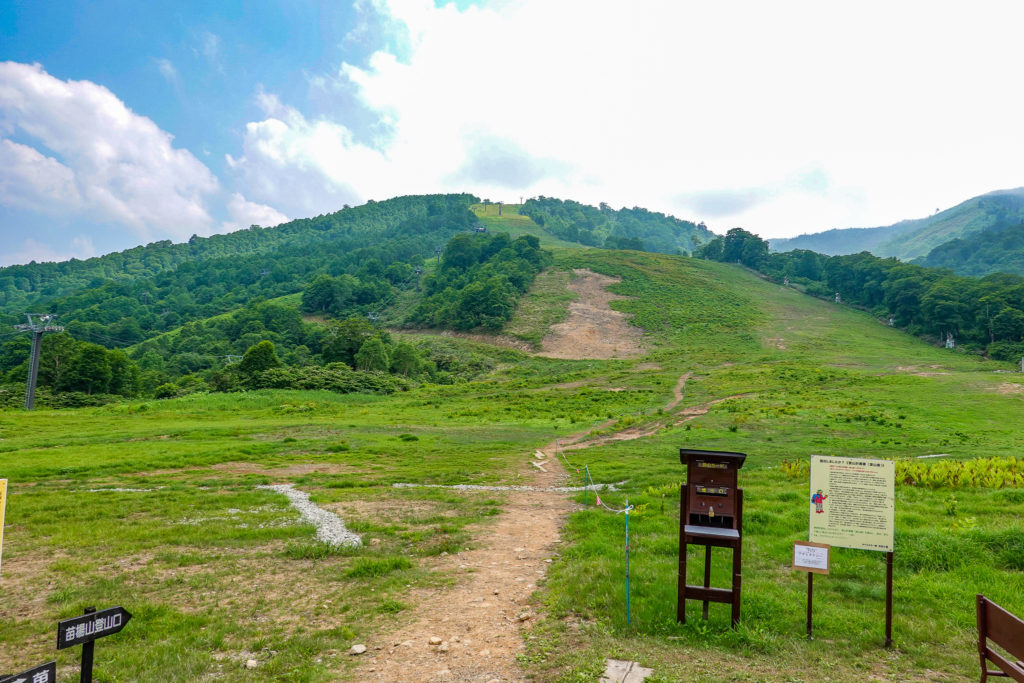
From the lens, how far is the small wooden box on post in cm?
768

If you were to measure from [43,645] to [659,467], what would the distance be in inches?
726

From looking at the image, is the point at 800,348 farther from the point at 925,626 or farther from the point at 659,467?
the point at 925,626

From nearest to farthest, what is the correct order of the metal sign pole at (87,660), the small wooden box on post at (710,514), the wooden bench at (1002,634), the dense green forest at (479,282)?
the wooden bench at (1002,634)
the metal sign pole at (87,660)
the small wooden box on post at (710,514)
the dense green forest at (479,282)

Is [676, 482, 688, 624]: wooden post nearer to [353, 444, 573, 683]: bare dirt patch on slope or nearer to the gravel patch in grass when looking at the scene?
[353, 444, 573, 683]: bare dirt patch on slope

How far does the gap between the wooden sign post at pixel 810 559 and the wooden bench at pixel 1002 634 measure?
6.45ft

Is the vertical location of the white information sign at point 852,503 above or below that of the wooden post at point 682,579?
above

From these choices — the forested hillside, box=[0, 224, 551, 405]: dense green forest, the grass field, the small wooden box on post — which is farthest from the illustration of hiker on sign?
the forested hillside

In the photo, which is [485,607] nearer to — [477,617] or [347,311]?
[477,617]

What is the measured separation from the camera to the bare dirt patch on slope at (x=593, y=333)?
258 feet

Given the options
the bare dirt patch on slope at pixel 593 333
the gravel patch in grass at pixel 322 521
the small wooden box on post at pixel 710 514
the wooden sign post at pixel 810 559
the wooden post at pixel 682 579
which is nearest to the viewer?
the wooden sign post at pixel 810 559

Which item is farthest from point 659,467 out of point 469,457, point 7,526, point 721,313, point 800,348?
point 721,313

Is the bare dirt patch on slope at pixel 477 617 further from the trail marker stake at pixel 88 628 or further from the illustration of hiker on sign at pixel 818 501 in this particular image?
the illustration of hiker on sign at pixel 818 501

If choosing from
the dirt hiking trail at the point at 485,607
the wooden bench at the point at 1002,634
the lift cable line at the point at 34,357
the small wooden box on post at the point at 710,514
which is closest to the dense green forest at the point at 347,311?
the lift cable line at the point at 34,357

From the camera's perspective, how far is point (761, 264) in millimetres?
137250
